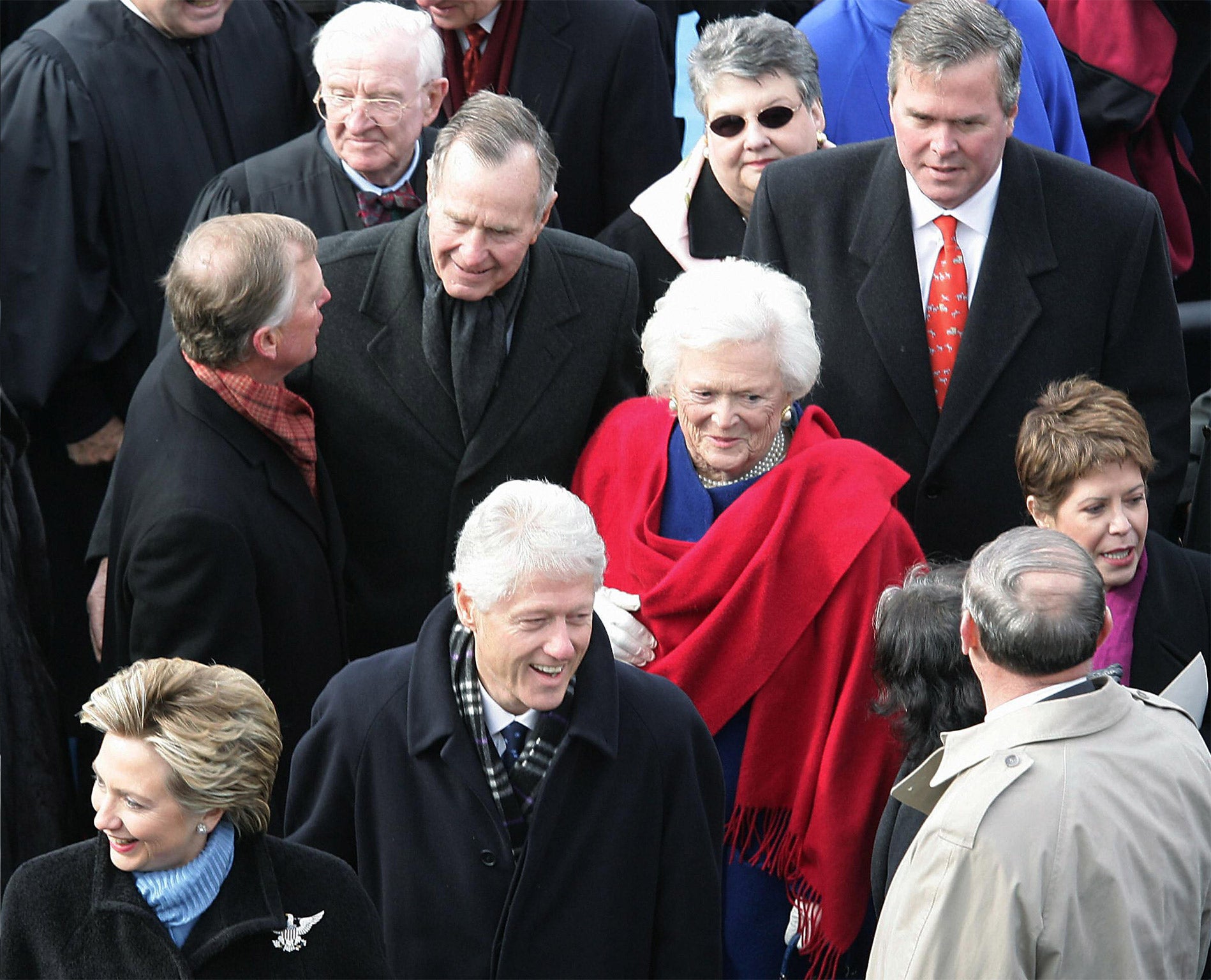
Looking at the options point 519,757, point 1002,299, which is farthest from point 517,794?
point 1002,299

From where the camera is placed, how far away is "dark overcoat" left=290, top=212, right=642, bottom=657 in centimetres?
413

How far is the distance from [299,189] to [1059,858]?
8.94ft

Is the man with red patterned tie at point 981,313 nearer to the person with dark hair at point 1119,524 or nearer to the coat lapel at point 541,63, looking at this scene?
the person with dark hair at point 1119,524

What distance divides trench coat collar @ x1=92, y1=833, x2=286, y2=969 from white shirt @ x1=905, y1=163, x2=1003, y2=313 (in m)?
2.11

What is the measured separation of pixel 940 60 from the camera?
4.02 m

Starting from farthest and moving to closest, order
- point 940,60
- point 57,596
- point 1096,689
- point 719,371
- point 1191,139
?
point 1191,139
point 57,596
point 940,60
point 719,371
point 1096,689

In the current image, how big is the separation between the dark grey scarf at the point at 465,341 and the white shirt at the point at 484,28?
3.77 feet

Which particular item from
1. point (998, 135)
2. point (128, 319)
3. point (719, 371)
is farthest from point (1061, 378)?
point (128, 319)

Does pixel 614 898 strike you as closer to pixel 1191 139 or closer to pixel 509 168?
pixel 509 168

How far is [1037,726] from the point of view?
2990 millimetres

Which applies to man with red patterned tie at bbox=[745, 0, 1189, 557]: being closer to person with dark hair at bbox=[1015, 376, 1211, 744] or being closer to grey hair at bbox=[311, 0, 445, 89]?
person with dark hair at bbox=[1015, 376, 1211, 744]

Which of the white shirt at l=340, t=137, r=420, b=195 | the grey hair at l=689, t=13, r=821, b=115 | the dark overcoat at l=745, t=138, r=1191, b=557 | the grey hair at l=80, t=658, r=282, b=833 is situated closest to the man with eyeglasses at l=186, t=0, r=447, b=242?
→ the white shirt at l=340, t=137, r=420, b=195

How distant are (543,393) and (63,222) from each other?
1552 millimetres

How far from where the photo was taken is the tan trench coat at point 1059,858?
288 cm
